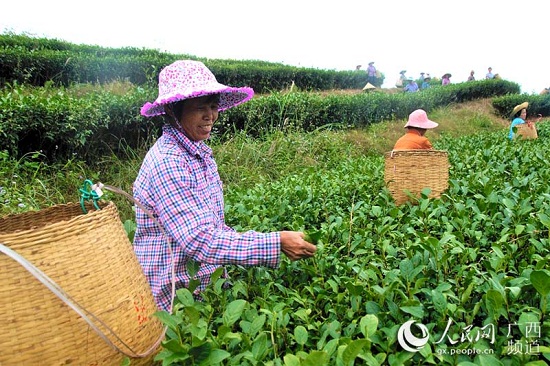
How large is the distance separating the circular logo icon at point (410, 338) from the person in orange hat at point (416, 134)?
3.74 meters

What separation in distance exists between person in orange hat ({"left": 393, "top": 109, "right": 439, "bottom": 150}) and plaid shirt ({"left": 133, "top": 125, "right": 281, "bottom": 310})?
10.7ft

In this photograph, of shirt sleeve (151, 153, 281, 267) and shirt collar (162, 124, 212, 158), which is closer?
shirt sleeve (151, 153, 281, 267)

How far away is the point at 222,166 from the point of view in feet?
19.3

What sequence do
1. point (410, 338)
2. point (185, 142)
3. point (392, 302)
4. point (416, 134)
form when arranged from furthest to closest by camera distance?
point (416, 134) → point (185, 142) → point (392, 302) → point (410, 338)

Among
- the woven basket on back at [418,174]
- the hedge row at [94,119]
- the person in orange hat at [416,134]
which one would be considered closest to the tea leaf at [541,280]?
the woven basket on back at [418,174]

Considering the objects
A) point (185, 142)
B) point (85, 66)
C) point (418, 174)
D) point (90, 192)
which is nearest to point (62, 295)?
point (90, 192)

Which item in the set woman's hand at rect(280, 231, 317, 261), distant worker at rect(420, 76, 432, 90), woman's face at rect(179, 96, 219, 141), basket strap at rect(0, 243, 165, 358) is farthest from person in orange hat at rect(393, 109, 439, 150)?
distant worker at rect(420, 76, 432, 90)

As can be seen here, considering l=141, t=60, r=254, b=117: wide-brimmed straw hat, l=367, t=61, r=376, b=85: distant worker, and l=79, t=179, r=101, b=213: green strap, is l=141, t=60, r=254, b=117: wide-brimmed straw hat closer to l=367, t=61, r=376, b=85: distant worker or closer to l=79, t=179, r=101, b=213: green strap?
l=79, t=179, r=101, b=213: green strap

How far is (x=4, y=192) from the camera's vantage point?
13.3 feet

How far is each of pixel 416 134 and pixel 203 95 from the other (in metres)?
3.67

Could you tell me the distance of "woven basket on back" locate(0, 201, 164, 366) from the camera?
1.07 m

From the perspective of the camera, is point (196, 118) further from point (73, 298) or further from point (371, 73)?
point (371, 73)

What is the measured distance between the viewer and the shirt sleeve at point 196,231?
167 centimetres

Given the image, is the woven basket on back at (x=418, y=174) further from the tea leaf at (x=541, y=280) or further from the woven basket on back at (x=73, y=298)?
the woven basket on back at (x=73, y=298)
